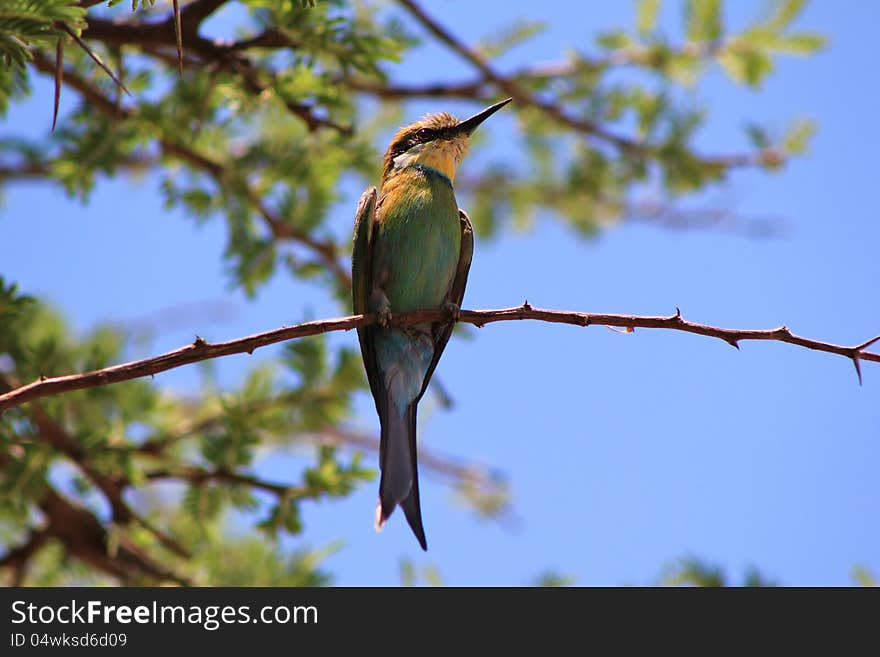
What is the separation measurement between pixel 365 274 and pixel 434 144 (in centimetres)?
75

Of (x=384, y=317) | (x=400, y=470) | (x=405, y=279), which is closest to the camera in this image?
(x=400, y=470)

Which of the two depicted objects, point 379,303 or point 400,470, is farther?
point 379,303

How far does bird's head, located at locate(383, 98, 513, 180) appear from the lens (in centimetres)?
400

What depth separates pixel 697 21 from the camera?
178 inches

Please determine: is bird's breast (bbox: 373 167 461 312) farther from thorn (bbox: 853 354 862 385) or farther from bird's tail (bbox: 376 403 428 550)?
thorn (bbox: 853 354 862 385)

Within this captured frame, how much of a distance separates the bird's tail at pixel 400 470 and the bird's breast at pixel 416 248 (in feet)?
1.43

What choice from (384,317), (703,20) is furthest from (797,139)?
(384,317)

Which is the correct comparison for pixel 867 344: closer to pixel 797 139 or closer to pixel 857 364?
pixel 857 364

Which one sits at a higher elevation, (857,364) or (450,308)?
(450,308)

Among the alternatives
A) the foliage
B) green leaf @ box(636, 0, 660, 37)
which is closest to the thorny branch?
the foliage

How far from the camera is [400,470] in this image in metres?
3.21

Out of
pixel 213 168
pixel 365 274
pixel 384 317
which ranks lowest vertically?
pixel 384 317

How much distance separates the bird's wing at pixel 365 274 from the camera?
3.62m
